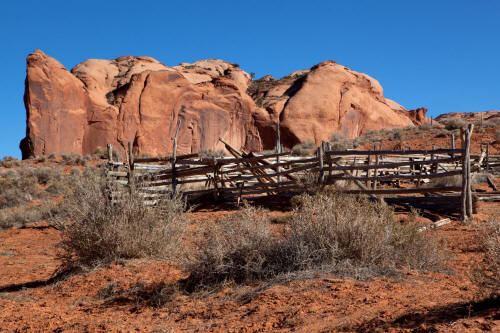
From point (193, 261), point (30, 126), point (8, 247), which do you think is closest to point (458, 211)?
point (193, 261)

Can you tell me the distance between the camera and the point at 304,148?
29656 mm

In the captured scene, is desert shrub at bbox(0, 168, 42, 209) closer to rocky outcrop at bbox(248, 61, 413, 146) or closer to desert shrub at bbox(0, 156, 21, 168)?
desert shrub at bbox(0, 156, 21, 168)

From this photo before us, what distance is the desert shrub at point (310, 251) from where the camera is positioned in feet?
14.0

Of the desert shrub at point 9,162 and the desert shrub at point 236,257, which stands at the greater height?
the desert shrub at point 9,162

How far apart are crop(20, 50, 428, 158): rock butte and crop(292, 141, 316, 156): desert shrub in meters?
2.20

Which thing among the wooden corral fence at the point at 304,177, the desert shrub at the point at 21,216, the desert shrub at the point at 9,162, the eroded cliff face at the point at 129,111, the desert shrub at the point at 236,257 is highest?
the eroded cliff face at the point at 129,111

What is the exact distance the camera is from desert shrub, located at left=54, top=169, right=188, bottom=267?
561cm

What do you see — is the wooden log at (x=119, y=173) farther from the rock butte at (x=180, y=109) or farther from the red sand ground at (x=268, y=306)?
→ the rock butte at (x=180, y=109)

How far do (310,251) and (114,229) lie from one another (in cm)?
263

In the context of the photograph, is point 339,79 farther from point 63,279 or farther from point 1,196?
point 63,279

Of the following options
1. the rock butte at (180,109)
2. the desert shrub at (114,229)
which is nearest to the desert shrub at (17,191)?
the desert shrub at (114,229)

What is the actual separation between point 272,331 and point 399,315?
2.90 feet

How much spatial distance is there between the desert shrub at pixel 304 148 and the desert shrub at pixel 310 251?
21251 mm

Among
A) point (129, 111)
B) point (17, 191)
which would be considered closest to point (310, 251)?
point (17, 191)
